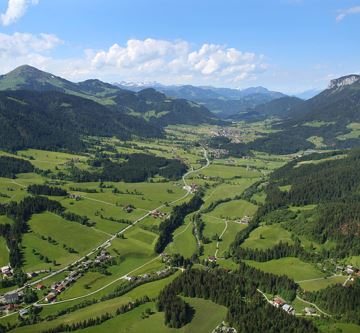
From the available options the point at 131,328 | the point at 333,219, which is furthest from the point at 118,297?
the point at 333,219

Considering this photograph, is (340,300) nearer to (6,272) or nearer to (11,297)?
(11,297)

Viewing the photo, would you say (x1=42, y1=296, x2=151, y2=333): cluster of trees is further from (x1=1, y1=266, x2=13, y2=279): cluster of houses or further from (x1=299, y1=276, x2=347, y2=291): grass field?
(x1=299, y1=276, x2=347, y2=291): grass field

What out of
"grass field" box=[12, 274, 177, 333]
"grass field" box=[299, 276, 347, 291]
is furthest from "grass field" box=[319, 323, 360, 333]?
"grass field" box=[12, 274, 177, 333]

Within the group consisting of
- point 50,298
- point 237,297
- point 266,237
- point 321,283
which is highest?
point 266,237

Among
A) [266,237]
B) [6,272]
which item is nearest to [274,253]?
[266,237]

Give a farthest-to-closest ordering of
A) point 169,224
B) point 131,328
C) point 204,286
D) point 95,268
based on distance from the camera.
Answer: point 169,224
point 95,268
point 204,286
point 131,328

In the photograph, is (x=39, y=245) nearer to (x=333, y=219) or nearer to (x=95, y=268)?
(x=95, y=268)

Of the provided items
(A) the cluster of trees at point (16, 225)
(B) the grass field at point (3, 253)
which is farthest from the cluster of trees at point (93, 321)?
(B) the grass field at point (3, 253)
